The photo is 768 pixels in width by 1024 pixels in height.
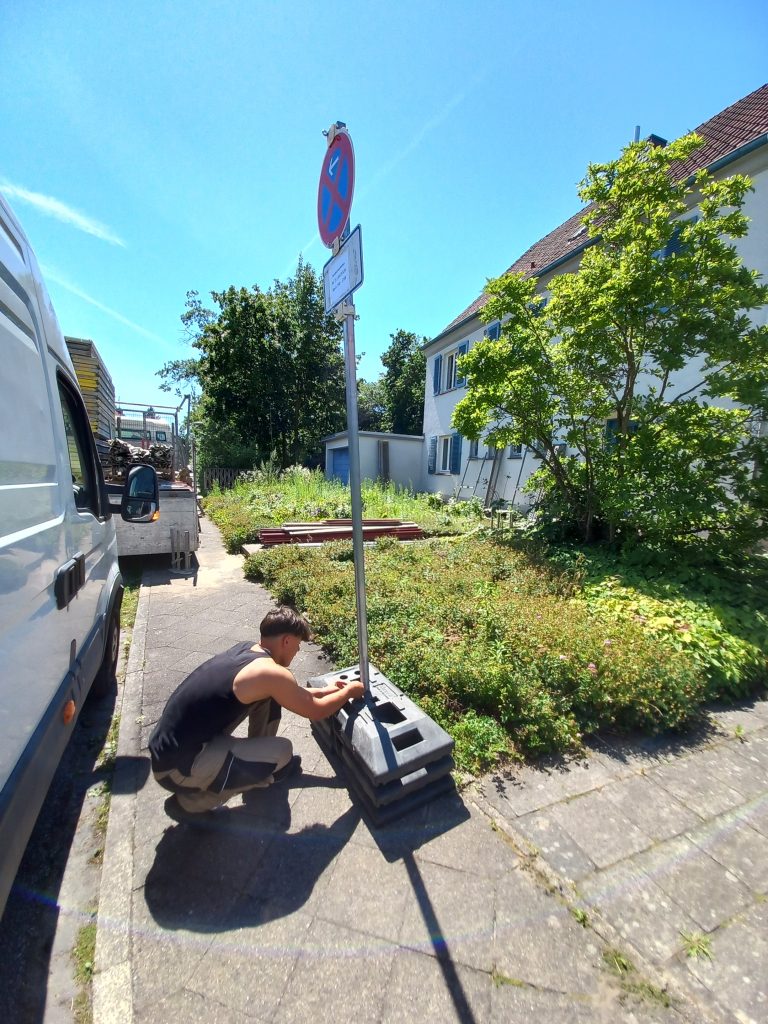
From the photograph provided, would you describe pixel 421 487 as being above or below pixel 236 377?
below

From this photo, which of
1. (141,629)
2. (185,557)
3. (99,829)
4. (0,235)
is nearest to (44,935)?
(99,829)

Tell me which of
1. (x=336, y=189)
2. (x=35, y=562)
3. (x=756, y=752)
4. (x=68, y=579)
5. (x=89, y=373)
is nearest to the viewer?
(x=35, y=562)

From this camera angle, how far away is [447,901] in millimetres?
1688

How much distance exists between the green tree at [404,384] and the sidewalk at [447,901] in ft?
96.9

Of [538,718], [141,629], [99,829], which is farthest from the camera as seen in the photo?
[141,629]

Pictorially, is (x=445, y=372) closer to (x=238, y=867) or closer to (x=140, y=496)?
(x=140, y=496)

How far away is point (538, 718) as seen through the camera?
266 cm

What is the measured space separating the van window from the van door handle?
0.56 metres

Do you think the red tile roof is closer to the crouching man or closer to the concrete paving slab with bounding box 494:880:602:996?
the crouching man

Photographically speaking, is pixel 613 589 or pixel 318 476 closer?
pixel 613 589

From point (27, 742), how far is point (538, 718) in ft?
8.15

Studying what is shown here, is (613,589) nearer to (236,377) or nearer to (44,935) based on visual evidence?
(44,935)

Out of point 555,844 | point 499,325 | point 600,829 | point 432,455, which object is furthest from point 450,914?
point 432,455

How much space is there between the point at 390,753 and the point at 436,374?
15929mm
